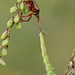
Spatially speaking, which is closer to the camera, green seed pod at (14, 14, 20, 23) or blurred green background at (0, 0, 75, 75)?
green seed pod at (14, 14, 20, 23)

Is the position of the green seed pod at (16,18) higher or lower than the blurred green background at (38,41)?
lower

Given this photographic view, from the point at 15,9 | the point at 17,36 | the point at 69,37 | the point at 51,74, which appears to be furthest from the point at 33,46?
the point at 15,9

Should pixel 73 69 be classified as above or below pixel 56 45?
below

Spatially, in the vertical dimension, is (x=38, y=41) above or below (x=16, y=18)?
above

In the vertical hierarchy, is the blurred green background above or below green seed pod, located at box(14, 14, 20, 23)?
above

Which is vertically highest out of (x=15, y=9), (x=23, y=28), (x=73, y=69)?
(x=23, y=28)

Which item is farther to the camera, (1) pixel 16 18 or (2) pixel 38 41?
(2) pixel 38 41

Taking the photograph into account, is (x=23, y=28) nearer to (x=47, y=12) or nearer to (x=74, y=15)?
(x=47, y=12)

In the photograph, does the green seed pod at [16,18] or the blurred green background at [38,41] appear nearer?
the green seed pod at [16,18]
